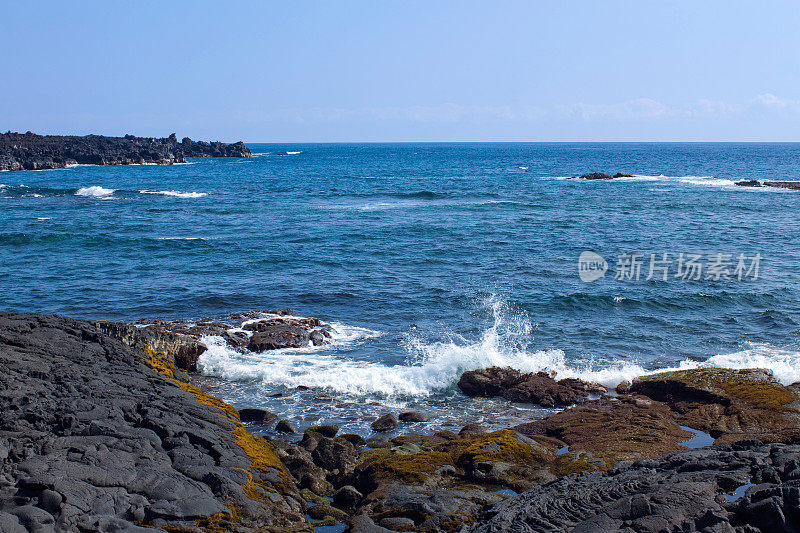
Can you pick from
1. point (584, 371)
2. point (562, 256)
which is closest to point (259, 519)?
point (584, 371)

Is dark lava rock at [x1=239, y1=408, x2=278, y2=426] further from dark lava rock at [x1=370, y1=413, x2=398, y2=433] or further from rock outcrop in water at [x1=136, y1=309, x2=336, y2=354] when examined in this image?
rock outcrop in water at [x1=136, y1=309, x2=336, y2=354]

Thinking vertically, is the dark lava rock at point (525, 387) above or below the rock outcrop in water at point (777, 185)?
below

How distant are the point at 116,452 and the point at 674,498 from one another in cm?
930

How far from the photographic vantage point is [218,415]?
13828mm

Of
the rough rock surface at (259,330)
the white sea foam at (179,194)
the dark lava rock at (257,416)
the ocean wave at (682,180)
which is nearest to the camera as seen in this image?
the dark lava rock at (257,416)

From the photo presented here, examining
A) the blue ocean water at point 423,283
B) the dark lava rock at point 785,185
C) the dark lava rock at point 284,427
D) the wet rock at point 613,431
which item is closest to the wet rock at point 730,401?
the wet rock at point 613,431

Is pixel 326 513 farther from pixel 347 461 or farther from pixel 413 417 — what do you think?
pixel 413 417

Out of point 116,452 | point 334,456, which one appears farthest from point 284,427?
point 116,452

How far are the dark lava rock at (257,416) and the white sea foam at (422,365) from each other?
2717 mm

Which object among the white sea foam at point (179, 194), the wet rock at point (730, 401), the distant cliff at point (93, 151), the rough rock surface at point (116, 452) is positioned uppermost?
the distant cliff at point (93, 151)

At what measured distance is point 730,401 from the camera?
16312 mm

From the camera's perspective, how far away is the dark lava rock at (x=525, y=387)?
57.6ft

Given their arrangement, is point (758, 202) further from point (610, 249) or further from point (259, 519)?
point (259, 519)

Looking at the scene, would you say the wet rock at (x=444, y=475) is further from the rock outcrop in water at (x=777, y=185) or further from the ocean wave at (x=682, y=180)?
the ocean wave at (x=682, y=180)
